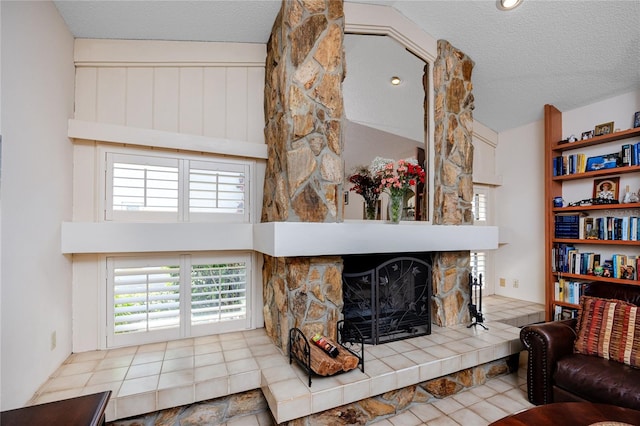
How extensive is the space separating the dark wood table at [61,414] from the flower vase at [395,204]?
86.7 inches

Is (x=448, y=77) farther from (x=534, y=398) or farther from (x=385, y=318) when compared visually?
(x=534, y=398)

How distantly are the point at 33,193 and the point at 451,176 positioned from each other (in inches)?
130

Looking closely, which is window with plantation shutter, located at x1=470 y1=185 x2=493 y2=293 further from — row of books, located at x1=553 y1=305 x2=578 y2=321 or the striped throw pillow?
the striped throw pillow

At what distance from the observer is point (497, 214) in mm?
4238

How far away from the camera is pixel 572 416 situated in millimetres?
1403

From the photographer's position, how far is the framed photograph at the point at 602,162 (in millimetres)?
3064

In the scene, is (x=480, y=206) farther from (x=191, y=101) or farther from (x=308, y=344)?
Result: (x=191, y=101)

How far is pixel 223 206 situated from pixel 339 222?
1128mm

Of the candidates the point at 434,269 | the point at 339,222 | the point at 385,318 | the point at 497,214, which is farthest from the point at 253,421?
the point at 497,214

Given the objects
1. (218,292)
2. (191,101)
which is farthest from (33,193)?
(218,292)

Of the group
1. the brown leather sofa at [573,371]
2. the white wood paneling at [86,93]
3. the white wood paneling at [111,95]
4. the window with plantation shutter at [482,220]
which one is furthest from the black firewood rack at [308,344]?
the window with plantation shutter at [482,220]

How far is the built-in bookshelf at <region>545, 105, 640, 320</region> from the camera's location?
2934mm

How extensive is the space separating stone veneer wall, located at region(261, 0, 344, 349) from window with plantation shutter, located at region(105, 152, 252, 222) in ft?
1.80

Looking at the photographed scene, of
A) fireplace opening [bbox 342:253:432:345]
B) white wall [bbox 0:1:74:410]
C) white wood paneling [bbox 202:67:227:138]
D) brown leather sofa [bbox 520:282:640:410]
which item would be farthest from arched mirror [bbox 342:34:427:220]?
white wall [bbox 0:1:74:410]
